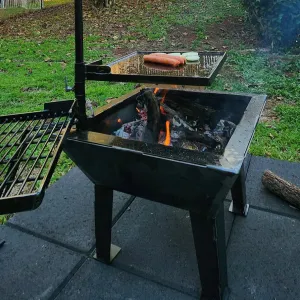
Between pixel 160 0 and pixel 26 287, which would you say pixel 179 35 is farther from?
pixel 26 287

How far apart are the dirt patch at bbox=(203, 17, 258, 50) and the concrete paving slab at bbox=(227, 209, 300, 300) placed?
4665 millimetres

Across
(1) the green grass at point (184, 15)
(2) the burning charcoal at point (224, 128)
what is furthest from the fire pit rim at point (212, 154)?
(1) the green grass at point (184, 15)

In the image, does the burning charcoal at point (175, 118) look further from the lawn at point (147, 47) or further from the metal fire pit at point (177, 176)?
the lawn at point (147, 47)

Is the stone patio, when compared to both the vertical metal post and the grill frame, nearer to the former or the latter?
the vertical metal post

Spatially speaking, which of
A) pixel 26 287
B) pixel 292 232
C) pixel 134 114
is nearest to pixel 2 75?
pixel 134 114

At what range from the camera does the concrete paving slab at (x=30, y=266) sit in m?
1.85

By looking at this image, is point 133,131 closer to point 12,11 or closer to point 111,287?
point 111,287

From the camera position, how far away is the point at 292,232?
2221mm

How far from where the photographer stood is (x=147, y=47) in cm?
677

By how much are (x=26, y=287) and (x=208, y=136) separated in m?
1.32

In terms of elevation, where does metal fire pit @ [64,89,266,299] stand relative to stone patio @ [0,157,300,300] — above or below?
above

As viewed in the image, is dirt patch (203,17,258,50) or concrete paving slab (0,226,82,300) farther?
dirt patch (203,17,258,50)

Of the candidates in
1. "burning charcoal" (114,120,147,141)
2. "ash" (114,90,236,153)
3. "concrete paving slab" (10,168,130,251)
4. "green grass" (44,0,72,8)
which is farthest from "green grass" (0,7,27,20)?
"burning charcoal" (114,120,147,141)

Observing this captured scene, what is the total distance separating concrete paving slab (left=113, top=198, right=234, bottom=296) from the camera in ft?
6.31
